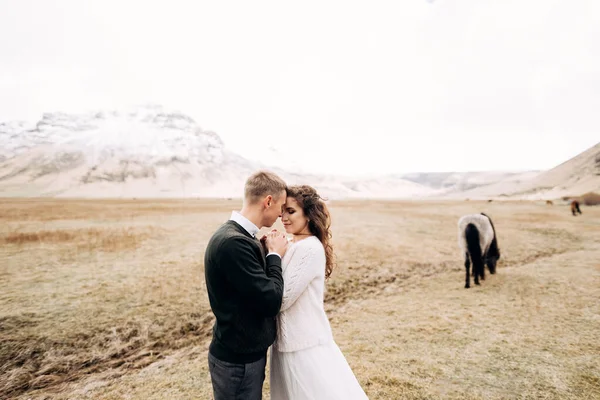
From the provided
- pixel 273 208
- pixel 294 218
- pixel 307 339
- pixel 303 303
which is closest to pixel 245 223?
pixel 273 208

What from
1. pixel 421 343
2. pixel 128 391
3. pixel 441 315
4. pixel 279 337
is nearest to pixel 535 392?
pixel 421 343

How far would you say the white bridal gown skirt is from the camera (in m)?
2.59

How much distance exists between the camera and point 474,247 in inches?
401

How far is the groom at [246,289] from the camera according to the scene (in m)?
2.32

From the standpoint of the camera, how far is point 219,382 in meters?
2.63

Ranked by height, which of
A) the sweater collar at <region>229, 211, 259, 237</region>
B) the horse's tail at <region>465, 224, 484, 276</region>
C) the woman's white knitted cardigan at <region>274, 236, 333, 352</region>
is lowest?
the horse's tail at <region>465, 224, 484, 276</region>

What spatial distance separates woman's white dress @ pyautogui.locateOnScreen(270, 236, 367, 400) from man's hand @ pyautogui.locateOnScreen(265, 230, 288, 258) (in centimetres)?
6

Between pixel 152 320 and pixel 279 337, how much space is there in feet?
20.2

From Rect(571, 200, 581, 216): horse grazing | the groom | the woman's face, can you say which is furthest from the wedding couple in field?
Rect(571, 200, 581, 216): horse grazing

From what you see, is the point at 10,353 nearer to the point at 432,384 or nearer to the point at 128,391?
the point at 128,391

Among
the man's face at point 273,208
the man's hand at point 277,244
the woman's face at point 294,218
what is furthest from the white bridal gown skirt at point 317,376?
the man's face at point 273,208

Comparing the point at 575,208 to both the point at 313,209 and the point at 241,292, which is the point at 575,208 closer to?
the point at 313,209

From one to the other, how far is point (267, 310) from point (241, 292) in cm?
25

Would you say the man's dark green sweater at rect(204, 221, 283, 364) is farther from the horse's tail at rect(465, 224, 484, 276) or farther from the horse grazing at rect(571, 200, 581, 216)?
the horse grazing at rect(571, 200, 581, 216)
